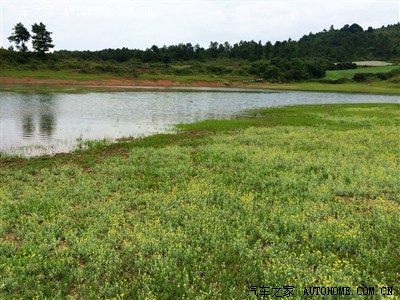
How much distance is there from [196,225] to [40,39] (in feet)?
452

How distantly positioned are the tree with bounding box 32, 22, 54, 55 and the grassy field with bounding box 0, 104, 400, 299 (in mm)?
122931

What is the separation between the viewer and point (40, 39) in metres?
122

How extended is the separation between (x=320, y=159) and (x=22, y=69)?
10566 centimetres

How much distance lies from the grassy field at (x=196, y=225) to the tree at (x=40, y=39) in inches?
4840

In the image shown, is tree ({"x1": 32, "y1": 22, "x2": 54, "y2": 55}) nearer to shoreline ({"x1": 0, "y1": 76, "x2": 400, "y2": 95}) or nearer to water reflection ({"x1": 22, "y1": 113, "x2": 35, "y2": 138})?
shoreline ({"x1": 0, "y1": 76, "x2": 400, "y2": 95})

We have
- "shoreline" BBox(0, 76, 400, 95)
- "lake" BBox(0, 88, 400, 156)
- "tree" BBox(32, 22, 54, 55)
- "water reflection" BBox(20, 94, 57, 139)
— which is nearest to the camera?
"lake" BBox(0, 88, 400, 156)

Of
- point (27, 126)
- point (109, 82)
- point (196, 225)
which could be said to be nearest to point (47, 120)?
point (27, 126)

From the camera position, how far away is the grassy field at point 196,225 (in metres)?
Result: 6.89

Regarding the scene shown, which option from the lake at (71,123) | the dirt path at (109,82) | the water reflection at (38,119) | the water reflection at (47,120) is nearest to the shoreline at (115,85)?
the dirt path at (109,82)

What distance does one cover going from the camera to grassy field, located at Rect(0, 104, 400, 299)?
22.6 feet

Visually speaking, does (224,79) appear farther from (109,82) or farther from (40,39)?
(40,39)

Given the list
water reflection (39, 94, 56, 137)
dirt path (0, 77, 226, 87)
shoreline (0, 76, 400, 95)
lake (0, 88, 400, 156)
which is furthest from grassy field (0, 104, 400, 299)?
dirt path (0, 77, 226, 87)

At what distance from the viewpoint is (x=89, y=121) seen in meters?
32.8

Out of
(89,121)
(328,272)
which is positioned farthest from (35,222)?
(89,121)
